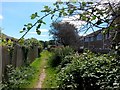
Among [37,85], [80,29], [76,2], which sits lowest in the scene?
[37,85]

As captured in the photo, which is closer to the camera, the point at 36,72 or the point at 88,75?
the point at 88,75

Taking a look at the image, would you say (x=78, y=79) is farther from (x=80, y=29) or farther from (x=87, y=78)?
(x=80, y=29)

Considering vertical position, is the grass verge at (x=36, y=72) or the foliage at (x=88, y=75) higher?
the foliage at (x=88, y=75)

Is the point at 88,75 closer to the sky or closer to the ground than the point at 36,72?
closer to the sky

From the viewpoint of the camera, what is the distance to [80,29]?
287 cm

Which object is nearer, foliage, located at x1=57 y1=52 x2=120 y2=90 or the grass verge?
foliage, located at x1=57 y1=52 x2=120 y2=90

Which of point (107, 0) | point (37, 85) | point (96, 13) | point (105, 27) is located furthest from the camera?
point (37, 85)

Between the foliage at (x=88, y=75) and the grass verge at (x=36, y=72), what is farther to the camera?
the grass verge at (x=36, y=72)

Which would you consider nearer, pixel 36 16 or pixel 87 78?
pixel 36 16

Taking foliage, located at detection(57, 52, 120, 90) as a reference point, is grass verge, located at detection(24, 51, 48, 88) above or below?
below

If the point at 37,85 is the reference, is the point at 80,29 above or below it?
above

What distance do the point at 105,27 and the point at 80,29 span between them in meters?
0.37

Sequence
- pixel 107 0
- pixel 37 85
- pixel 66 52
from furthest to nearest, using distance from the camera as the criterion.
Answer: pixel 66 52, pixel 37 85, pixel 107 0

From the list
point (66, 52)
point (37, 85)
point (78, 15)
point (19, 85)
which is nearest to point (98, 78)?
point (19, 85)
